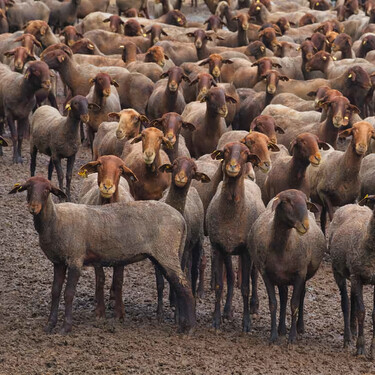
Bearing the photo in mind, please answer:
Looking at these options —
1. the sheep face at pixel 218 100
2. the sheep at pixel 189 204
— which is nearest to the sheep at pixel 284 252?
the sheep at pixel 189 204

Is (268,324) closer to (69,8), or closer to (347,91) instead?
(347,91)

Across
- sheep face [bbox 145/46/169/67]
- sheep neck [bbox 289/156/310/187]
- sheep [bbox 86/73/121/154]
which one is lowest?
sheep face [bbox 145/46/169/67]

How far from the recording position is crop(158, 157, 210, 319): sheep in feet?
34.1

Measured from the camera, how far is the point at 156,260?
32.0 feet

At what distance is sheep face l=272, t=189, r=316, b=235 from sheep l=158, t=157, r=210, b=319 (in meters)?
1.28

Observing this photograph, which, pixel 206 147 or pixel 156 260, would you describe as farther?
pixel 206 147

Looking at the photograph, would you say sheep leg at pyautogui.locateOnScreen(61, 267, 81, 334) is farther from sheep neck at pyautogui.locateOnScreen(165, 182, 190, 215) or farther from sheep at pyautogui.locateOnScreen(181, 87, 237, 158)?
sheep at pyautogui.locateOnScreen(181, 87, 237, 158)

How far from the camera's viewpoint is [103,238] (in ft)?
31.7

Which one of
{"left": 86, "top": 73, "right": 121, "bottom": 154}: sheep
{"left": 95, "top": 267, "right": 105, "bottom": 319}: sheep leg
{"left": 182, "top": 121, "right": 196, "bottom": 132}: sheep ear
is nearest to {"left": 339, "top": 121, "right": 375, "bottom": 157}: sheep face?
{"left": 182, "top": 121, "right": 196, "bottom": 132}: sheep ear

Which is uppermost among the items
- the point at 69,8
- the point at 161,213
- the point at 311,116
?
the point at 161,213

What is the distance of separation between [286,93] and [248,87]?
2139mm

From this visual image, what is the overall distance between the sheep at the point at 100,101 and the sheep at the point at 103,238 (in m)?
6.29

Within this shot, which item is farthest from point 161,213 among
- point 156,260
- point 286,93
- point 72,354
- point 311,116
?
point 286,93

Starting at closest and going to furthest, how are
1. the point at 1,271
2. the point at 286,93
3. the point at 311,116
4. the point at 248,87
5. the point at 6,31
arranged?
the point at 1,271
the point at 311,116
the point at 286,93
the point at 248,87
the point at 6,31
